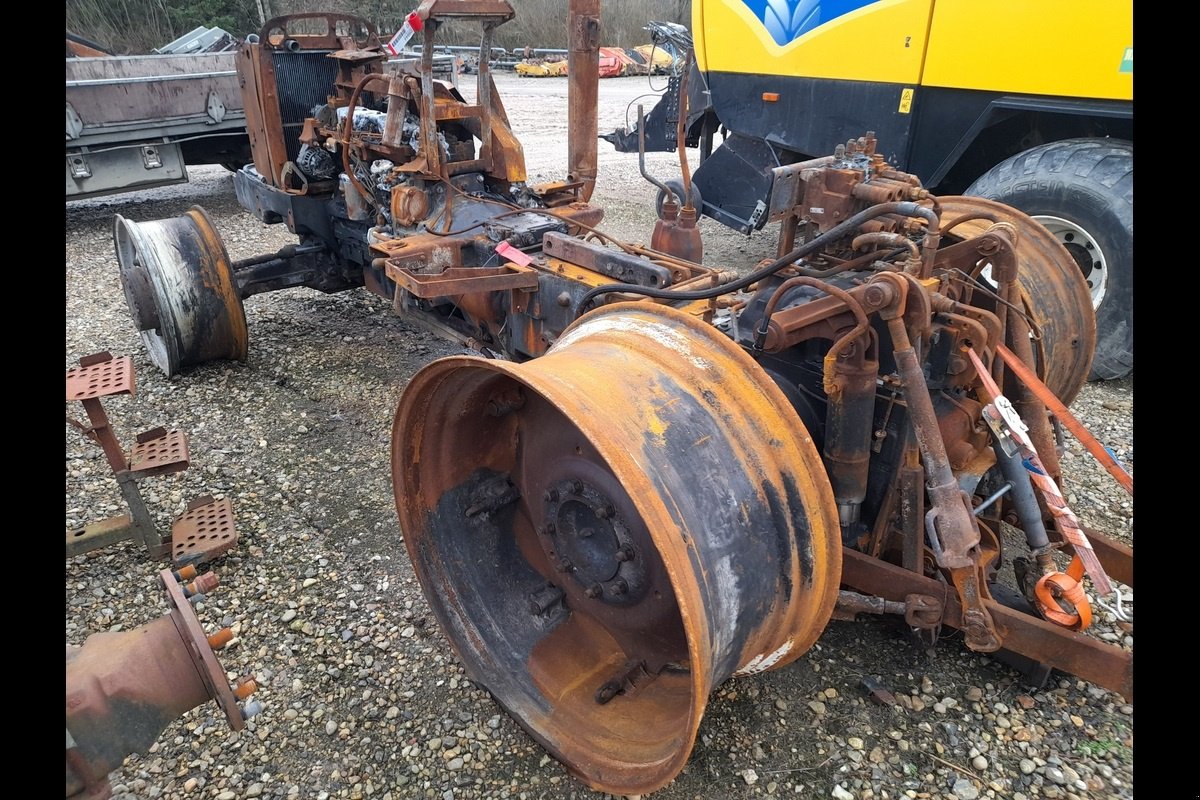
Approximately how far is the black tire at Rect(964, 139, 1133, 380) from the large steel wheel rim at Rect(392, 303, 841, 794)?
3416 millimetres

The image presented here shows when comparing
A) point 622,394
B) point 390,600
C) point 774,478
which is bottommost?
point 390,600

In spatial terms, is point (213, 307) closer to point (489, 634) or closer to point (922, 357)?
point (489, 634)

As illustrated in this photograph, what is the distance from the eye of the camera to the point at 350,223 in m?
4.77

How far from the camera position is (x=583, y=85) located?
4156 millimetres

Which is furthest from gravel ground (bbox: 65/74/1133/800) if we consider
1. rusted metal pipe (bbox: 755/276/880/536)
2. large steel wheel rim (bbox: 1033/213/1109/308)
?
rusted metal pipe (bbox: 755/276/880/536)

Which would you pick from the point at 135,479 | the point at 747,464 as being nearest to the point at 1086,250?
the point at 747,464

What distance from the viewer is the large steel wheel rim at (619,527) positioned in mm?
1823

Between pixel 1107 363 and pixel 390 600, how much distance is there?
14.0 ft

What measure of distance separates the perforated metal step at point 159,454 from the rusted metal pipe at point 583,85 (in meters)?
2.56

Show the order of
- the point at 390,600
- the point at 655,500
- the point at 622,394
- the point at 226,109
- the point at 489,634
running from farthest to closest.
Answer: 1. the point at 226,109
2. the point at 390,600
3. the point at 489,634
4. the point at 622,394
5. the point at 655,500

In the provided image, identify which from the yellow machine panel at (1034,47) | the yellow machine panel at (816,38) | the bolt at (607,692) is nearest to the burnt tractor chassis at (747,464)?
the bolt at (607,692)

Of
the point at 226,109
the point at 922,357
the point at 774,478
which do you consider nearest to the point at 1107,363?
the point at 922,357

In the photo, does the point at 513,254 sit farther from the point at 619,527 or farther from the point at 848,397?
the point at 848,397

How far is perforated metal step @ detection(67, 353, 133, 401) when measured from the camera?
9.17 ft
